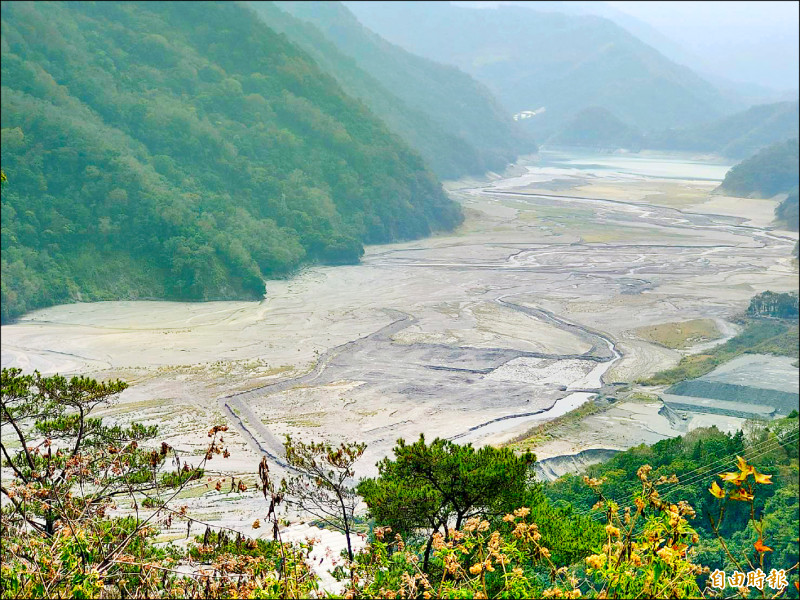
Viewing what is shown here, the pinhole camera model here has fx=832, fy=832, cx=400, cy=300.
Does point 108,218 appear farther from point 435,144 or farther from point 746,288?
point 435,144

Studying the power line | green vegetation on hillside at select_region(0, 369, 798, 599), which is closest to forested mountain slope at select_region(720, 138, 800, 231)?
the power line

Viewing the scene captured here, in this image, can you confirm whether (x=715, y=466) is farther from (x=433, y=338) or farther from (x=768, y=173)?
(x=768, y=173)

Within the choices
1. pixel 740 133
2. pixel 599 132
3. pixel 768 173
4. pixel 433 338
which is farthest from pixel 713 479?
pixel 599 132

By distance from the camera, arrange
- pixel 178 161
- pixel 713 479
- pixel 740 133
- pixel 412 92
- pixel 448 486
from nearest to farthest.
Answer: pixel 448 486 → pixel 713 479 → pixel 178 161 → pixel 412 92 → pixel 740 133

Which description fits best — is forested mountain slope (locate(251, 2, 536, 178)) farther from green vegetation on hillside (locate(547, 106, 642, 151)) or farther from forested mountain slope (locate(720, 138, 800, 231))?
forested mountain slope (locate(720, 138, 800, 231))

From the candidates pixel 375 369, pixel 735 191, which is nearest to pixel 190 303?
pixel 375 369

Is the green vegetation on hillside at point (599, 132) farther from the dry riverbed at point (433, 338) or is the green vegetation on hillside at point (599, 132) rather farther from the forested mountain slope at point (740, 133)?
the dry riverbed at point (433, 338)
